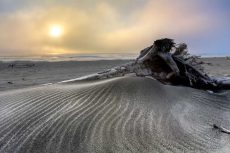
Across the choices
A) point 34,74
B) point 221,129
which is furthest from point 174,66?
point 34,74

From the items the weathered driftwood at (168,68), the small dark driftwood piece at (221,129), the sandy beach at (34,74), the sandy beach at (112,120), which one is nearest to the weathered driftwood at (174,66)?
the weathered driftwood at (168,68)

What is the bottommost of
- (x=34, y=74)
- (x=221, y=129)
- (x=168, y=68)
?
(x=34, y=74)

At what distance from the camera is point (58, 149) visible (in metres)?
2.50

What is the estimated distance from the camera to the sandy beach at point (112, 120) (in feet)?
8.61

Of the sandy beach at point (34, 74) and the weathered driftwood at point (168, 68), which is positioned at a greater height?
the weathered driftwood at point (168, 68)

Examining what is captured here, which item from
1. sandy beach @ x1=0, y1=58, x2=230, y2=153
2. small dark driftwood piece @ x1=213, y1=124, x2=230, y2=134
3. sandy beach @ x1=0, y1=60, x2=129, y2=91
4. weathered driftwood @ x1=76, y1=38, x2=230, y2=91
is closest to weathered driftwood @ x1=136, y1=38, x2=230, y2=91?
weathered driftwood @ x1=76, y1=38, x2=230, y2=91

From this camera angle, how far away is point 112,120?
10.1ft

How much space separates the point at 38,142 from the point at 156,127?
3.32 feet

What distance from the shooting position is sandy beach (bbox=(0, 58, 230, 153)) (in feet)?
8.61

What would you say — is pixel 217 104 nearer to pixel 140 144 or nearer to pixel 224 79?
pixel 224 79

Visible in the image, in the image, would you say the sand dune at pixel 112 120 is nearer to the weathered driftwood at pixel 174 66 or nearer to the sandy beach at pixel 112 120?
the sandy beach at pixel 112 120

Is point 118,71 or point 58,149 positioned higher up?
point 118,71

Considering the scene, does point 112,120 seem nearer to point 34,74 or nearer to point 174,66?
point 174,66

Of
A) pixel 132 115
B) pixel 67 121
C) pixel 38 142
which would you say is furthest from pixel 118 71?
pixel 38 142
